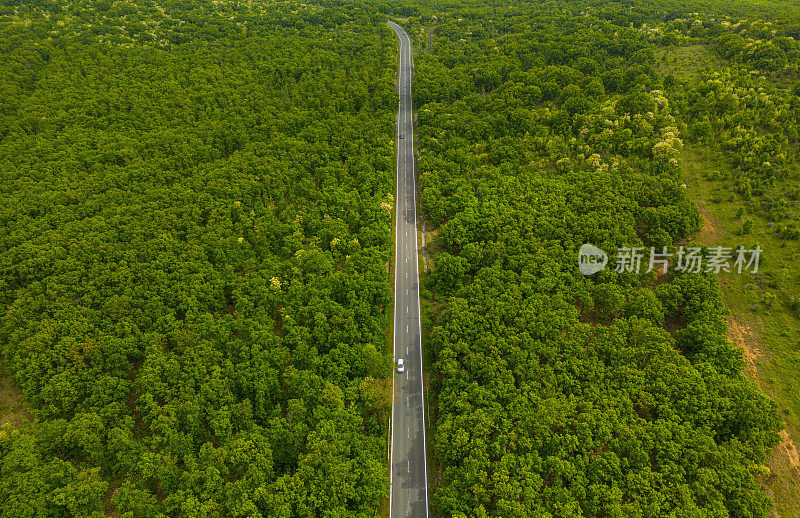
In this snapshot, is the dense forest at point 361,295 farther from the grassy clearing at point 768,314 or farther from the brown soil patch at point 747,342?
the brown soil patch at point 747,342

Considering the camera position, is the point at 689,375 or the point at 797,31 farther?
the point at 797,31

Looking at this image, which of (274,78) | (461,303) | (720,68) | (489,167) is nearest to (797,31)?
(720,68)

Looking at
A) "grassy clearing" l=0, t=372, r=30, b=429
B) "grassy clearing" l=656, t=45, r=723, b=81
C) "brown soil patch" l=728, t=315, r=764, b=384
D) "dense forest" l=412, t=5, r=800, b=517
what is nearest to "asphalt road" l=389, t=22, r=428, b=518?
"dense forest" l=412, t=5, r=800, b=517

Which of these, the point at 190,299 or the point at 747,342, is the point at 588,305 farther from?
the point at 190,299

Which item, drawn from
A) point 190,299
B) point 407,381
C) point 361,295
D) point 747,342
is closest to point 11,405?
point 190,299

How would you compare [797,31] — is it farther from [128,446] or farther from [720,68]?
[128,446]

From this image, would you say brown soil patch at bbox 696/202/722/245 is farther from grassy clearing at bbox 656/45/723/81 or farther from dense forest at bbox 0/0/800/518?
grassy clearing at bbox 656/45/723/81
